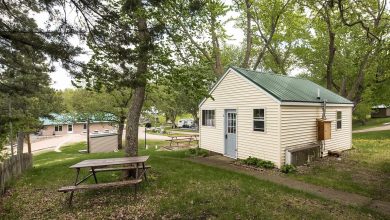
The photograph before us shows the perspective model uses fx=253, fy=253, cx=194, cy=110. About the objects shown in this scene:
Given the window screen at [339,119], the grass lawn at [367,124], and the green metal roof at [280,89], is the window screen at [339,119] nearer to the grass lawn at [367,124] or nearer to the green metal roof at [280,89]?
the green metal roof at [280,89]

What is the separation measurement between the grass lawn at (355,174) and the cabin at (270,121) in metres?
0.85

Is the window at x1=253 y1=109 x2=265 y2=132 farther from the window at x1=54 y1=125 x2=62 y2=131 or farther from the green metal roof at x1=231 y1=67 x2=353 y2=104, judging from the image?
the window at x1=54 y1=125 x2=62 y2=131

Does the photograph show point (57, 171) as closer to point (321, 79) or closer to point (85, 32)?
point (85, 32)

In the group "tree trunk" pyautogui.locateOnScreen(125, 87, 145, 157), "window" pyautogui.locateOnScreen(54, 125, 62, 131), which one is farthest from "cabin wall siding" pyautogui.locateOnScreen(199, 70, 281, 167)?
"window" pyautogui.locateOnScreen(54, 125, 62, 131)

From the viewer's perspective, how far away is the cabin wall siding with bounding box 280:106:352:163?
10.7m

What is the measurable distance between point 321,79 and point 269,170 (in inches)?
979

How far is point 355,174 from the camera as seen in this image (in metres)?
9.79

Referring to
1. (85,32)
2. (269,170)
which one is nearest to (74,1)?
(85,32)

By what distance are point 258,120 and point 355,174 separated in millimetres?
4250

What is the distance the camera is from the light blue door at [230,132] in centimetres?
1295

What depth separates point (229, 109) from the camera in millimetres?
13234

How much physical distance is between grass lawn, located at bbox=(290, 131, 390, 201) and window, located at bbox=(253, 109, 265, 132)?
2479 mm

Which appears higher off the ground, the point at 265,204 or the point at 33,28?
the point at 33,28

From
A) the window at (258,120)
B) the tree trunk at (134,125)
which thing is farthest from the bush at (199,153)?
the tree trunk at (134,125)
